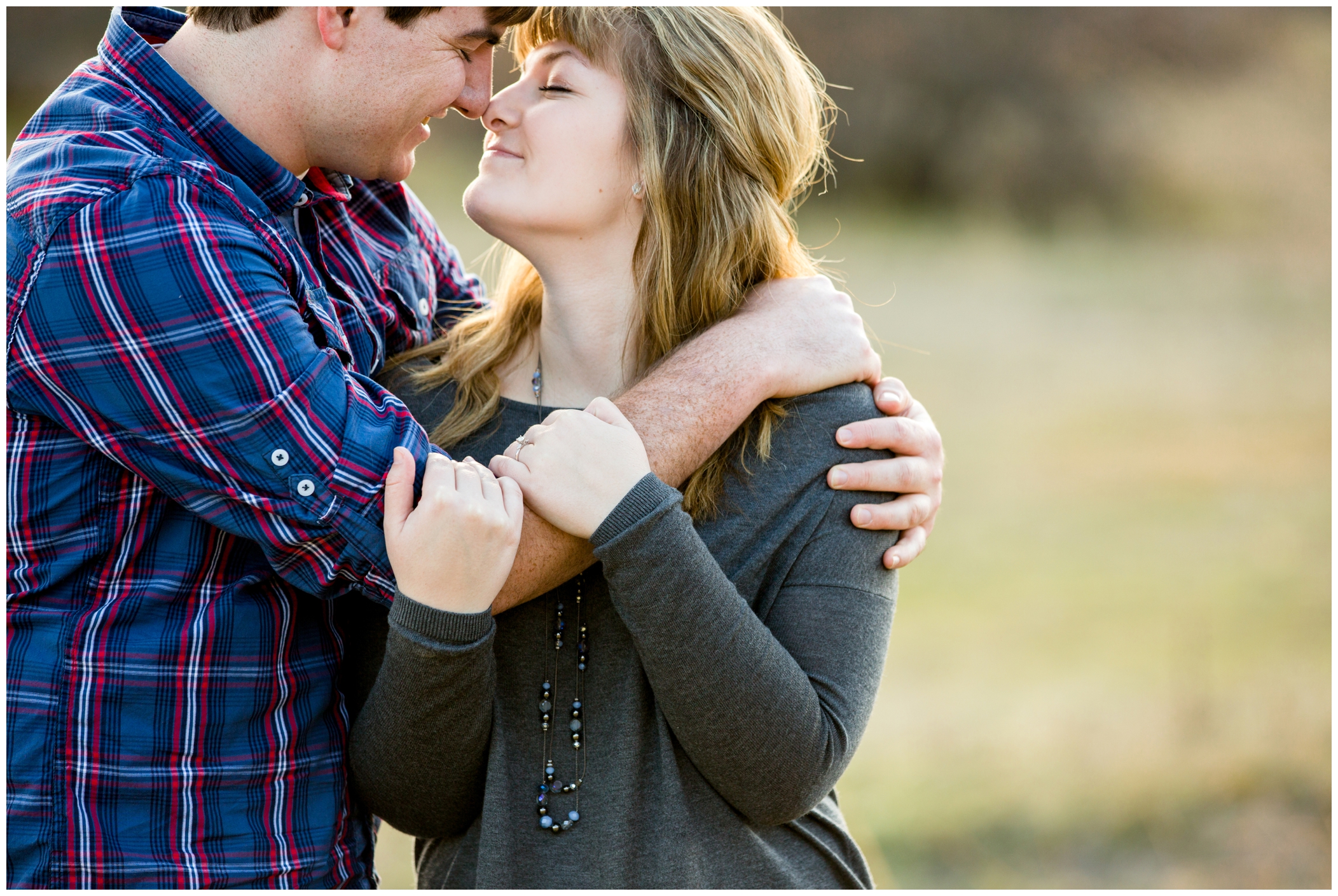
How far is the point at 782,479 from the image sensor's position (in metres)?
1.52

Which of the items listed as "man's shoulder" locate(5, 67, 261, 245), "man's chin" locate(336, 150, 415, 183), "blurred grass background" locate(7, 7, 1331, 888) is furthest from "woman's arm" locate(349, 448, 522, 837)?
"blurred grass background" locate(7, 7, 1331, 888)

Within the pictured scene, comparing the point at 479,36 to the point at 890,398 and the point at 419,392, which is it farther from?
the point at 890,398

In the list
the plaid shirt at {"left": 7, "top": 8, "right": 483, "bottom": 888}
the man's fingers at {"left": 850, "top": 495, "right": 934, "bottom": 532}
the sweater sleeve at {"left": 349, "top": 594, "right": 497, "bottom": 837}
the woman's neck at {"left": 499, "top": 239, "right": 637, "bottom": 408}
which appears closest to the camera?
the plaid shirt at {"left": 7, "top": 8, "right": 483, "bottom": 888}

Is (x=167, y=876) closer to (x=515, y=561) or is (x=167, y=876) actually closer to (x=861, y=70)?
(x=515, y=561)

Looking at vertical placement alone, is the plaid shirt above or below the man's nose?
below

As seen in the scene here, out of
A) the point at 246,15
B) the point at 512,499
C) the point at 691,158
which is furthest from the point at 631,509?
the point at 246,15

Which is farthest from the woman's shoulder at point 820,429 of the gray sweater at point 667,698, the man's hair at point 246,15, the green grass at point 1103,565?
the green grass at point 1103,565

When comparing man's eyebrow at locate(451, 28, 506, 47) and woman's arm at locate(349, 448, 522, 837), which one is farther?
man's eyebrow at locate(451, 28, 506, 47)

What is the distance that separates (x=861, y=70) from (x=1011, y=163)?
1291mm

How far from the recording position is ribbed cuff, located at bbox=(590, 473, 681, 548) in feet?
4.28

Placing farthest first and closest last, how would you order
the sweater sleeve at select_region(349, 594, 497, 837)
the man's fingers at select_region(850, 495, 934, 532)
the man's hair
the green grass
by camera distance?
the green grass → the man's fingers at select_region(850, 495, 934, 532) → the man's hair → the sweater sleeve at select_region(349, 594, 497, 837)

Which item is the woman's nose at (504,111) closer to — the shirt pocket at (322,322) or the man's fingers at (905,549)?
the shirt pocket at (322,322)

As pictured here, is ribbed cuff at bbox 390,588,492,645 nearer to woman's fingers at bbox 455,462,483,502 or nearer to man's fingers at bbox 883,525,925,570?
woman's fingers at bbox 455,462,483,502

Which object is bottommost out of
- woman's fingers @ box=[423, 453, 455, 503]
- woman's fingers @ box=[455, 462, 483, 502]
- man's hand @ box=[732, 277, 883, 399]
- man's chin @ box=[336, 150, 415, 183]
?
woman's fingers @ box=[455, 462, 483, 502]
